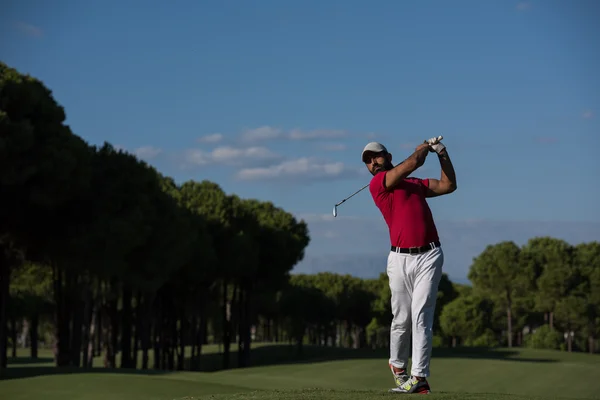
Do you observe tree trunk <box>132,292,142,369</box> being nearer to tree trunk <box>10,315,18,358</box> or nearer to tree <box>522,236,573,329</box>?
tree trunk <box>10,315,18,358</box>

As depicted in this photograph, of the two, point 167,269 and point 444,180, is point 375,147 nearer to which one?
point 444,180

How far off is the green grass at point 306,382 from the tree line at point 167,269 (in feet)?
17.7

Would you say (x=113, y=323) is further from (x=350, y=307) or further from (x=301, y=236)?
(x=350, y=307)

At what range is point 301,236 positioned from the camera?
7244cm

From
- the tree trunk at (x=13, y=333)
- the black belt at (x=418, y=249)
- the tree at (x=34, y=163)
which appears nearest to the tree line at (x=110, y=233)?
the tree at (x=34, y=163)

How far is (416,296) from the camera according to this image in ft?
37.1

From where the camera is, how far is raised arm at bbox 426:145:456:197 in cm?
1144

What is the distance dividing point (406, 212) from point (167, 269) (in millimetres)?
36315

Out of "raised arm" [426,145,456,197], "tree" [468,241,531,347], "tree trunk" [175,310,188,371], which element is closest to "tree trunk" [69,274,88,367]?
"tree trunk" [175,310,188,371]

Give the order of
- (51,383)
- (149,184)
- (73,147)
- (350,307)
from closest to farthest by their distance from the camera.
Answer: (51,383)
(73,147)
(149,184)
(350,307)

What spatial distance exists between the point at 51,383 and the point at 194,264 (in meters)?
35.4

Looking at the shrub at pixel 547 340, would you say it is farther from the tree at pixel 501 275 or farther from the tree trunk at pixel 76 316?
the tree trunk at pixel 76 316

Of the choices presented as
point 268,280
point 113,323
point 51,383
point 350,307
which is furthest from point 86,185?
point 350,307

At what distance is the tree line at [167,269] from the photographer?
35.9 meters
